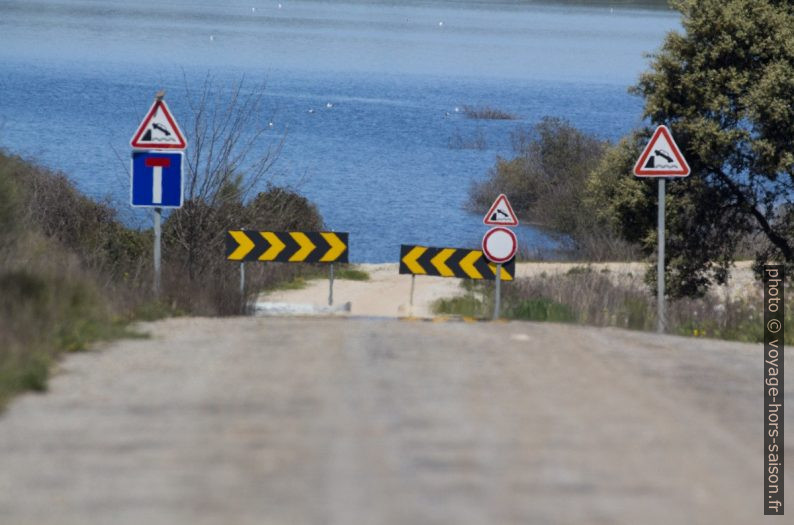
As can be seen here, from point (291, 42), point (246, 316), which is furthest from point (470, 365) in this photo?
point (291, 42)

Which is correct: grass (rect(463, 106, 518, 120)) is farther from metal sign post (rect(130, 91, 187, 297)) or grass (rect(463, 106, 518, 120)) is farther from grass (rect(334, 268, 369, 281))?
metal sign post (rect(130, 91, 187, 297))

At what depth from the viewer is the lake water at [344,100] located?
182 feet

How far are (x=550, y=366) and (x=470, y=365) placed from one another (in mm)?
599

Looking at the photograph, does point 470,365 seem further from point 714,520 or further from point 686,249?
point 686,249

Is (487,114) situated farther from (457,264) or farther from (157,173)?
(157,173)

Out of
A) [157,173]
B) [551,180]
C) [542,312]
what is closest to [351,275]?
[542,312]

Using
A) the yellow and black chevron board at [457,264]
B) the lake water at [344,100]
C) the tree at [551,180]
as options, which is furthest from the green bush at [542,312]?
the tree at [551,180]

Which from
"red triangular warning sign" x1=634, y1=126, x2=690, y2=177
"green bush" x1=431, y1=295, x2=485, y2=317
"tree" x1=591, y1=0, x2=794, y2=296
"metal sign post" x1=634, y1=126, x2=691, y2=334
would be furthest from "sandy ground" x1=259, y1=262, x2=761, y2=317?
"red triangular warning sign" x1=634, y1=126, x2=690, y2=177

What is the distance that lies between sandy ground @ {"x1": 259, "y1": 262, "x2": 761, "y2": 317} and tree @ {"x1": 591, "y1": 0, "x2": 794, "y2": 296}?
1.03 metres

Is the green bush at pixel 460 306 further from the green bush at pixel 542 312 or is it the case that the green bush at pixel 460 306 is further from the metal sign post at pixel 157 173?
the metal sign post at pixel 157 173

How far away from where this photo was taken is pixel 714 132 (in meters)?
22.5

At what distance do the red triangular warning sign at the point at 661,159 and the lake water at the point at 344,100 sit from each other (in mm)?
10906

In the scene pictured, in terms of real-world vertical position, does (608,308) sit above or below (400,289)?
below

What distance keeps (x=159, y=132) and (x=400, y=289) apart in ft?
35.5
